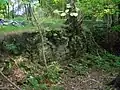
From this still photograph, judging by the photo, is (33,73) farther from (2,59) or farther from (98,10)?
(98,10)

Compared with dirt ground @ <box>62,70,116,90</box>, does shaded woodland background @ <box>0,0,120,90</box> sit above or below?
above

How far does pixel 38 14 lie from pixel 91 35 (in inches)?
160

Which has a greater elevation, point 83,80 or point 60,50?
point 60,50

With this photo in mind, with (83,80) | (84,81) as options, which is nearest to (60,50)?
(83,80)

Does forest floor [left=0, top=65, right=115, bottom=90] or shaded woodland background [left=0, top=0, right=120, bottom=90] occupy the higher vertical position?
shaded woodland background [left=0, top=0, right=120, bottom=90]

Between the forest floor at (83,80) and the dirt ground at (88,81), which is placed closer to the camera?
the forest floor at (83,80)

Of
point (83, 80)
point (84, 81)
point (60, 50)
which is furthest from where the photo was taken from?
point (60, 50)

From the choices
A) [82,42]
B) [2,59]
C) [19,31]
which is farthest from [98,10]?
[2,59]

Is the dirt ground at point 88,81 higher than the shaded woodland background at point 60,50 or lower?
lower

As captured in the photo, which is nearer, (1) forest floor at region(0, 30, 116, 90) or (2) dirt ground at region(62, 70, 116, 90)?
(1) forest floor at region(0, 30, 116, 90)

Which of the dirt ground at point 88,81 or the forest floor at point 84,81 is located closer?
the forest floor at point 84,81

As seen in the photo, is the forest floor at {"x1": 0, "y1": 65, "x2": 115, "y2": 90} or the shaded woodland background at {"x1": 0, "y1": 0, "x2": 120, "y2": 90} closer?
→ the forest floor at {"x1": 0, "y1": 65, "x2": 115, "y2": 90}

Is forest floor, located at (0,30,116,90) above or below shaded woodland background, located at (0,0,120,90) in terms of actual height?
below

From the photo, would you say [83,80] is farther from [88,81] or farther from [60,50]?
[60,50]
